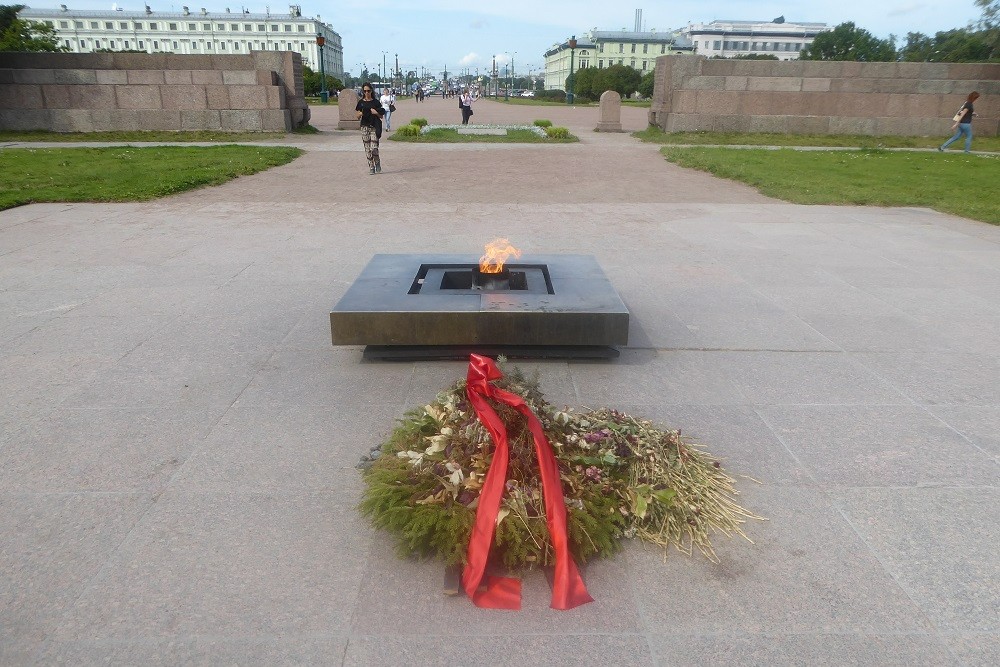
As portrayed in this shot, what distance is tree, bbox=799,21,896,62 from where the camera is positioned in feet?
308

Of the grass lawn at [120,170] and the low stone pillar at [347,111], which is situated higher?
the low stone pillar at [347,111]

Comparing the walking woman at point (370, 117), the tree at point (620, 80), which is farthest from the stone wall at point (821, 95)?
the tree at point (620, 80)

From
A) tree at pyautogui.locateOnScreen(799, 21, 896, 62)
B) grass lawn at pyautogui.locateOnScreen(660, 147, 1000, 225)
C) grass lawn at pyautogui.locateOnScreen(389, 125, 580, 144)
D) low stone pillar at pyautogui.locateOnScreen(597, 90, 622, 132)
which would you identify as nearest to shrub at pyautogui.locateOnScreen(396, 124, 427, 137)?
grass lawn at pyautogui.locateOnScreen(389, 125, 580, 144)

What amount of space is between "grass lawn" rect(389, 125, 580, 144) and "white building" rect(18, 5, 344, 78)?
107 m

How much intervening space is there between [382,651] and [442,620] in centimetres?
23

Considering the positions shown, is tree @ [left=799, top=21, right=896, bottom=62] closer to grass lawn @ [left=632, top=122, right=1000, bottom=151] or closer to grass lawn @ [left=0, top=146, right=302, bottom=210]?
grass lawn @ [left=632, top=122, right=1000, bottom=151]

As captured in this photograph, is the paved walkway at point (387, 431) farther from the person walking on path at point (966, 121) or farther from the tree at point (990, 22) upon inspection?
the tree at point (990, 22)

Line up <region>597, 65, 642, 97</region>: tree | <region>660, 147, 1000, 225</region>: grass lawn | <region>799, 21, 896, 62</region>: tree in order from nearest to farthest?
1. <region>660, 147, 1000, 225</region>: grass lawn
2. <region>597, 65, 642, 97</region>: tree
3. <region>799, 21, 896, 62</region>: tree

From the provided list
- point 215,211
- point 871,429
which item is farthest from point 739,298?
point 215,211

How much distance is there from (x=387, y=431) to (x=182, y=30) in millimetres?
139378

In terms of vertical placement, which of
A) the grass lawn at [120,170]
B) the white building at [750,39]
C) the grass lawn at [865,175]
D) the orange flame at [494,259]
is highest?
the white building at [750,39]

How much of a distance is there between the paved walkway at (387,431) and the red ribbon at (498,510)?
8cm

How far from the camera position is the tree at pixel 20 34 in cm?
3097

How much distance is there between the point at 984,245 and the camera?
8625mm
